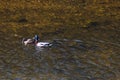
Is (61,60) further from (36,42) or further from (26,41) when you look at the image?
(26,41)

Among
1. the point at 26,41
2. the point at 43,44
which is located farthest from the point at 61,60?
the point at 26,41

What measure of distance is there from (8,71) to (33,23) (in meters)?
10.8

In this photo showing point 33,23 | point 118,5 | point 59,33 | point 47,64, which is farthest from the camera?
point 118,5

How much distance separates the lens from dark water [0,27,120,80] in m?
26.6

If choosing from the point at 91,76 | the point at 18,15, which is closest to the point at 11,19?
the point at 18,15

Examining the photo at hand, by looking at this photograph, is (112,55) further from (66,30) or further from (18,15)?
(18,15)

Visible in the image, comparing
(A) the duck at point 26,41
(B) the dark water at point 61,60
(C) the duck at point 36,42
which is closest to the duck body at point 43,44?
→ (C) the duck at point 36,42

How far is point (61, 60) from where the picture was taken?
95.6ft

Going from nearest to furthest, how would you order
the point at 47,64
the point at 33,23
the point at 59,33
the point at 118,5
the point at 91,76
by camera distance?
the point at 91,76 → the point at 47,64 → the point at 59,33 → the point at 33,23 → the point at 118,5

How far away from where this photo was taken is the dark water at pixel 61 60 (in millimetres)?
26609

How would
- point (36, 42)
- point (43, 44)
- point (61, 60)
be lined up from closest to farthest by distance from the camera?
point (61, 60)
point (43, 44)
point (36, 42)

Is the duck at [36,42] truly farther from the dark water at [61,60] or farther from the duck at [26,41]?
the dark water at [61,60]

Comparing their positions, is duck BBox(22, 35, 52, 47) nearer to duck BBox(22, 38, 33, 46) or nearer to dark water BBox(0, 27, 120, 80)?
duck BBox(22, 38, 33, 46)

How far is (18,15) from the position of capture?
39188 millimetres
